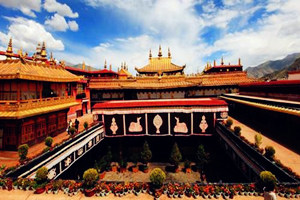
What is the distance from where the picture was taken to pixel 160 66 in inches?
1196

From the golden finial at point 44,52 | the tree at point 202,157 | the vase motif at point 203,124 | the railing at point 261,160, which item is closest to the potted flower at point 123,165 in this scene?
the tree at point 202,157

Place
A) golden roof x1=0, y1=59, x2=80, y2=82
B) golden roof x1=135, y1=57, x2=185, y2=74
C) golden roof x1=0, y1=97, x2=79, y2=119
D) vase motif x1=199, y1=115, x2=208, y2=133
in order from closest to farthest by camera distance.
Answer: golden roof x1=0, y1=97, x2=79, y2=119
golden roof x1=0, y1=59, x2=80, y2=82
vase motif x1=199, y1=115, x2=208, y2=133
golden roof x1=135, y1=57, x2=185, y2=74

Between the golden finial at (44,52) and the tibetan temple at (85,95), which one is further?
the golden finial at (44,52)

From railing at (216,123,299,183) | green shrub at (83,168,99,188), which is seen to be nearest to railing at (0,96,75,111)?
green shrub at (83,168,99,188)

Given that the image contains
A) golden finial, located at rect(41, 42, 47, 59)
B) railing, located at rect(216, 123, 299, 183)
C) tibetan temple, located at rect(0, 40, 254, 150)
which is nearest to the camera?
railing, located at rect(216, 123, 299, 183)

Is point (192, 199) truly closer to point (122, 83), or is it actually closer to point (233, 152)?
point (233, 152)

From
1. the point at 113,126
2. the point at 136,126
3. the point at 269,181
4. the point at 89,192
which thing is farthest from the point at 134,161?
the point at 269,181

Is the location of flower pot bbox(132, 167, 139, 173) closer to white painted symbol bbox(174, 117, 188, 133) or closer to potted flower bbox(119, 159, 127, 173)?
potted flower bbox(119, 159, 127, 173)

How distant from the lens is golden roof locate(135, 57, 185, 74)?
29.1 metres

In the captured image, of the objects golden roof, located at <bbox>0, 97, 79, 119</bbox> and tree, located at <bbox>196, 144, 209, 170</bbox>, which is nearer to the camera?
golden roof, located at <bbox>0, 97, 79, 119</bbox>

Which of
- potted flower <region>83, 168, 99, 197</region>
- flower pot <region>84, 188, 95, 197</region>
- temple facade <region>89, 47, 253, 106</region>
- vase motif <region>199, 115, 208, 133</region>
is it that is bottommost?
flower pot <region>84, 188, 95, 197</region>

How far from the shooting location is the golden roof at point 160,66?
29.1 m

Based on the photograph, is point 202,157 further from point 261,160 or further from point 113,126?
point 113,126

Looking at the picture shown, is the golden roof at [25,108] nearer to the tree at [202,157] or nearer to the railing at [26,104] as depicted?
the railing at [26,104]
